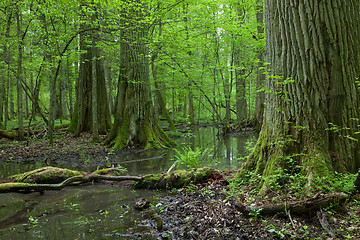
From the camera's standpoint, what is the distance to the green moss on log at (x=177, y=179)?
195 inches

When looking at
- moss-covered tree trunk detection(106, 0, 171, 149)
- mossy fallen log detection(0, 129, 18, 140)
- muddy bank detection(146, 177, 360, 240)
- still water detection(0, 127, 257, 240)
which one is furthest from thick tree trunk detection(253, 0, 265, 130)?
mossy fallen log detection(0, 129, 18, 140)

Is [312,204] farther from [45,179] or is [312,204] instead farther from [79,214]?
[45,179]

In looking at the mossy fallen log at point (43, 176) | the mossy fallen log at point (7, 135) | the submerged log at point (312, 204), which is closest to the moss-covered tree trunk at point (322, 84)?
the submerged log at point (312, 204)

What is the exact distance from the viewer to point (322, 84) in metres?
3.26

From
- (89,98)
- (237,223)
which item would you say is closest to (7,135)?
(89,98)

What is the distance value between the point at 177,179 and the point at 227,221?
219 centimetres

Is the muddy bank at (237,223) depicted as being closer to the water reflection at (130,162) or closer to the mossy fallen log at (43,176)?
the mossy fallen log at (43,176)

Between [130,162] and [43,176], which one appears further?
[130,162]

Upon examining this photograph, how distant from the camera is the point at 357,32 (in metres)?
3.41

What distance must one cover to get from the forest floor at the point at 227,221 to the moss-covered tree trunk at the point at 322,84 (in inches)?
28.4

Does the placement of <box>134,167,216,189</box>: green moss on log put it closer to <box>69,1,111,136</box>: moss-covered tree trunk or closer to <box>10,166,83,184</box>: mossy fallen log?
<box>10,166,83,184</box>: mossy fallen log

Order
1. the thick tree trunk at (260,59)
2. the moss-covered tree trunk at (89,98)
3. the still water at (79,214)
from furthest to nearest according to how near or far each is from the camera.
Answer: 1. the moss-covered tree trunk at (89,98)
2. the thick tree trunk at (260,59)
3. the still water at (79,214)

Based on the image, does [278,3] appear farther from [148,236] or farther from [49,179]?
[49,179]

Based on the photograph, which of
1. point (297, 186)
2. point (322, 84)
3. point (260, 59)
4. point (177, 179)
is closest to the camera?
point (297, 186)
